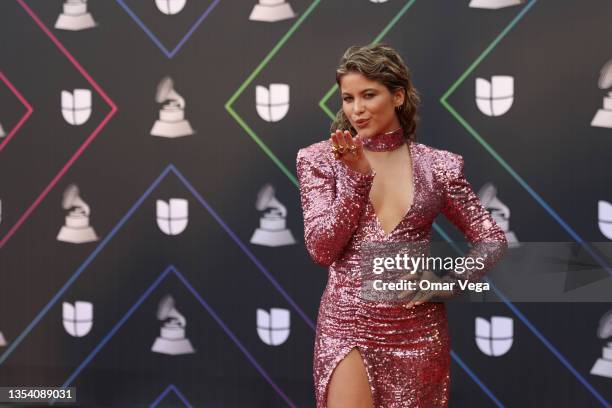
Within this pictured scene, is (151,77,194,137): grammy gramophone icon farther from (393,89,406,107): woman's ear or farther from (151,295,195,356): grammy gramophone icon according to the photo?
(393,89,406,107): woman's ear

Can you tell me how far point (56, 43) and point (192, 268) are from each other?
1049 mm

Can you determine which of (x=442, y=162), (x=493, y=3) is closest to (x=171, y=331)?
(x=442, y=162)

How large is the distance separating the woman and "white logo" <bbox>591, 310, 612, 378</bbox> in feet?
3.88

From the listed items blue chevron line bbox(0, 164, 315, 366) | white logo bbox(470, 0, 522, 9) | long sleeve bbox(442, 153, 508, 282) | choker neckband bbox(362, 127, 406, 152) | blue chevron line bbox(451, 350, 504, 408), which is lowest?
blue chevron line bbox(451, 350, 504, 408)

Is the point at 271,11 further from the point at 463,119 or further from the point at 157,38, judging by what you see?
Result: the point at 463,119

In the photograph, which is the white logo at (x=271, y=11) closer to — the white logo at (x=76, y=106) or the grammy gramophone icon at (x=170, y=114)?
the grammy gramophone icon at (x=170, y=114)

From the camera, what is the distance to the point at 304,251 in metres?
3.31

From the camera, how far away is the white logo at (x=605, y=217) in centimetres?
307

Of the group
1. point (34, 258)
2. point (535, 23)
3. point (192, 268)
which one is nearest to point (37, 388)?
point (34, 258)

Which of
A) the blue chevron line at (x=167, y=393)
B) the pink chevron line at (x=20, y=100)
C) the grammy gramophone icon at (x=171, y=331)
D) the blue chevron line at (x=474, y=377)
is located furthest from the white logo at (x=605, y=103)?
the pink chevron line at (x=20, y=100)

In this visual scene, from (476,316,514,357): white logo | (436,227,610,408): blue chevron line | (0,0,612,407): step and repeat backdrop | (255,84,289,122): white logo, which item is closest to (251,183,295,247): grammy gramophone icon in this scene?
(0,0,612,407): step and repeat backdrop

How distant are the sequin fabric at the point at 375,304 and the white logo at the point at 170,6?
1.42 m

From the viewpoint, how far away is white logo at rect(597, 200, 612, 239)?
3070mm

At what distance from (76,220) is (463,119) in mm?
1576
